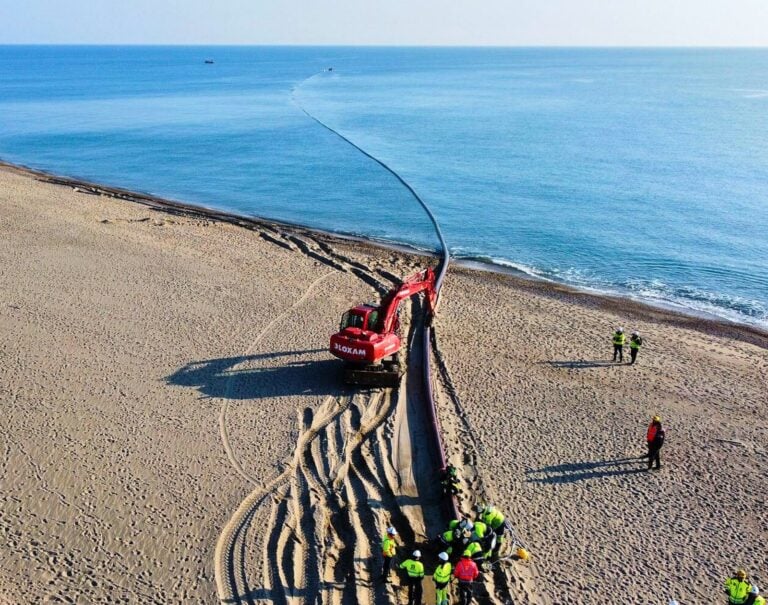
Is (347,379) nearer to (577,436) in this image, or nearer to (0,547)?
(577,436)

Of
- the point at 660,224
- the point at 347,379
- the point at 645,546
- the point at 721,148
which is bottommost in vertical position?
the point at 645,546

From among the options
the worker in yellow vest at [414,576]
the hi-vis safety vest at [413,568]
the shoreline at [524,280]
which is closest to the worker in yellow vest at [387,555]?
Result: the worker in yellow vest at [414,576]

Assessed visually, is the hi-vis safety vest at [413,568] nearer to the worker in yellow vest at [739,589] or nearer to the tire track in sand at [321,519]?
the tire track in sand at [321,519]

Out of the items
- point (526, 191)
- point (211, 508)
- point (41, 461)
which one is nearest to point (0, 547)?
point (41, 461)

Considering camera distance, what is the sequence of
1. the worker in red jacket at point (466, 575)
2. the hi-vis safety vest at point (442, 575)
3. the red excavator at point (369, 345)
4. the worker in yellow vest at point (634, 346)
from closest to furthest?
the hi-vis safety vest at point (442, 575) → the worker in red jacket at point (466, 575) → the red excavator at point (369, 345) → the worker in yellow vest at point (634, 346)

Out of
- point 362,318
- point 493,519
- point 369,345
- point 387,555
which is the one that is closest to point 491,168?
point 362,318

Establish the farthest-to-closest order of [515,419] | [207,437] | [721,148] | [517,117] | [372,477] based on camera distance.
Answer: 1. [517,117]
2. [721,148]
3. [515,419]
4. [207,437]
5. [372,477]
